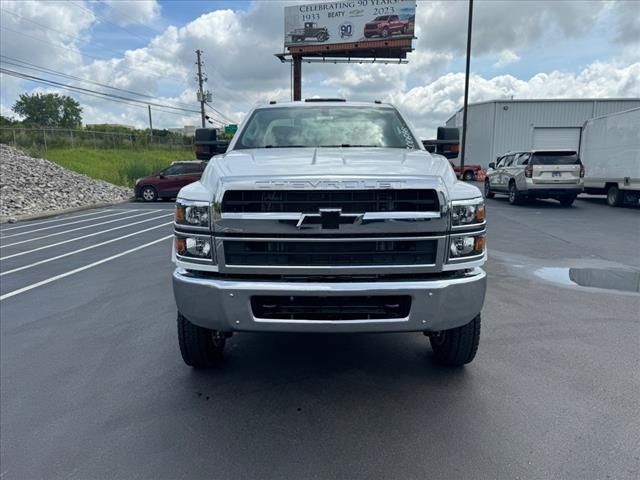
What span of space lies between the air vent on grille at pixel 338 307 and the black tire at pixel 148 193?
18.2 metres

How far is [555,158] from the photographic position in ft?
47.1

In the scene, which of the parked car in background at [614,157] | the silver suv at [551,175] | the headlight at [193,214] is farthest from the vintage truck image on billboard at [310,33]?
the headlight at [193,214]

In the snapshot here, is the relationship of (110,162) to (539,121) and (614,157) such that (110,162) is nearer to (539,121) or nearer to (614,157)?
(539,121)

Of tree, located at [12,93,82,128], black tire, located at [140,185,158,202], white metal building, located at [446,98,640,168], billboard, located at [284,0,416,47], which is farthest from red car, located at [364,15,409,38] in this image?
tree, located at [12,93,82,128]

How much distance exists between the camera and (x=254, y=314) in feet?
8.66

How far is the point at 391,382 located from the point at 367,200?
4.57 feet

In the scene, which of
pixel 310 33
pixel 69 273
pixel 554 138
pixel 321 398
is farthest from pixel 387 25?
pixel 321 398

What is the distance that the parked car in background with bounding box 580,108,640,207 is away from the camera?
13.7 metres

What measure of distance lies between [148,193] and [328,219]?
733 inches

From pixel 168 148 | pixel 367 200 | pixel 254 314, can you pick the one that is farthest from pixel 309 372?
pixel 168 148

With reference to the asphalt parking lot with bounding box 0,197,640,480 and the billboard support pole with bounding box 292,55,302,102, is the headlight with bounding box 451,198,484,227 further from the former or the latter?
the billboard support pole with bounding box 292,55,302,102

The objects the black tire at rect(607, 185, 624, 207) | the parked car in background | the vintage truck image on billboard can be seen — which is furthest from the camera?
the vintage truck image on billboard

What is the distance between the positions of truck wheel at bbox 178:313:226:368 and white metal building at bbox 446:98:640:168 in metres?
28.2

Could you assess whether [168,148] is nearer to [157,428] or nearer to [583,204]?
[583,204]
